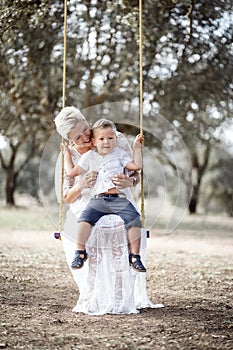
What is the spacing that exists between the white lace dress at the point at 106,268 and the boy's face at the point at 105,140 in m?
0.15

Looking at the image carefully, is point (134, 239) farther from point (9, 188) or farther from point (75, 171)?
point (9, 188)

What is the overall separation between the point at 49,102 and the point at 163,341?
1073cm

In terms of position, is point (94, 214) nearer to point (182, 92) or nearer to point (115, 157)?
point (115, 157)

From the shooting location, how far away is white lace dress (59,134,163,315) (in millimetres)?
4820

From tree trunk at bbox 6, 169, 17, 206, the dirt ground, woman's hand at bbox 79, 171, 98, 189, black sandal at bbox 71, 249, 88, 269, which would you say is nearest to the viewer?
the dirt ground

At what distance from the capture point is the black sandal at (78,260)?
15.3 ft

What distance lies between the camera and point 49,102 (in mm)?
14336

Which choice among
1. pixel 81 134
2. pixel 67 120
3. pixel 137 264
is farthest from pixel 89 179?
pixel 137 264

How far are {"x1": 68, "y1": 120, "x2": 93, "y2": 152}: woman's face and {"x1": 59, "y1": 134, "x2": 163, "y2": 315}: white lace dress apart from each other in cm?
23

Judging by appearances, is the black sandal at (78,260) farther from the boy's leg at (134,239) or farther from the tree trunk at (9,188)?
the tree trunk at (9,188)

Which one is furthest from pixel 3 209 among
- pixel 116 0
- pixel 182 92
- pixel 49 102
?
pixel 116 0

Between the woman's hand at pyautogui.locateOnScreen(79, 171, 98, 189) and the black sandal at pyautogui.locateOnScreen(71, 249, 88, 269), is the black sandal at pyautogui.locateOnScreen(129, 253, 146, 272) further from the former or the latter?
the woman's hand at pyautogui.locateOnScreen(79, 171, 98, 189)

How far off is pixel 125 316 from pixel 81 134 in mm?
1324

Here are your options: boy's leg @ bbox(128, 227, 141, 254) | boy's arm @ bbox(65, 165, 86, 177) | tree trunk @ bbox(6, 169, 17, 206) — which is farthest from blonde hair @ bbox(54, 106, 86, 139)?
tree trunk @ bbox(6, 169, 17, 206)
